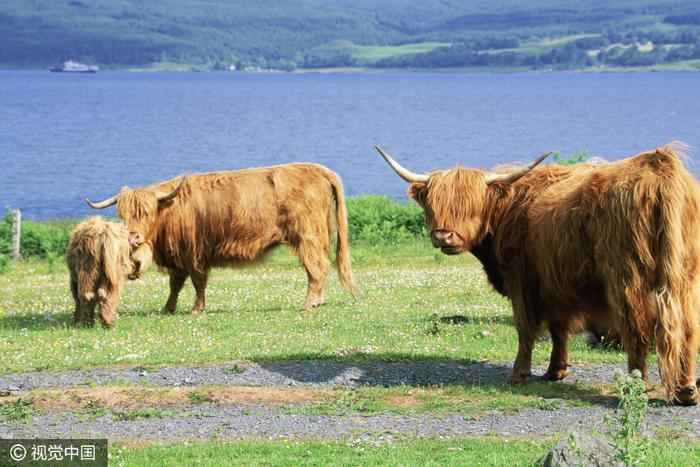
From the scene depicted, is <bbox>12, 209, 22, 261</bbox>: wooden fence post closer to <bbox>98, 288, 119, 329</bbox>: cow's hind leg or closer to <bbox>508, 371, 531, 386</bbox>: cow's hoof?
<bbox>98, 288, 119, 329</bbox>: cow's hind leg

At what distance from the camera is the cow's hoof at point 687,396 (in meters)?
10.1

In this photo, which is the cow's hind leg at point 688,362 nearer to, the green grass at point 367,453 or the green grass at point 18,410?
the green grass at point 367,453

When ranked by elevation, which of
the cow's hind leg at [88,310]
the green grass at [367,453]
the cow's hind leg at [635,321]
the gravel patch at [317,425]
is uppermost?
the cow's hind leg at [635,321]

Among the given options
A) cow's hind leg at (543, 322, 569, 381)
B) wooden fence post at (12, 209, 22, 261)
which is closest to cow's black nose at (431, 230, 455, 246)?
cow's hind leg at (543, 322, 569, 381)

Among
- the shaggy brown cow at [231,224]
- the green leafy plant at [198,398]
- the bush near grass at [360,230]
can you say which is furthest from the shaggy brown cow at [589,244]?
the bush near grass at [360,230]

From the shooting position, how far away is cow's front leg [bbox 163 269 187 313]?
59.2 feet

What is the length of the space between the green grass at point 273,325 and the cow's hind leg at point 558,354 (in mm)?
1086

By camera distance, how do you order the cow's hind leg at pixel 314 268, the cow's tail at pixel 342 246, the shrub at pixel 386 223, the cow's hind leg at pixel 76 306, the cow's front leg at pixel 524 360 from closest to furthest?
the cow's front leg at pixel 524 360
the cow's hind leg at pixel 76 306
the cow's hind leg at pixel 314 268
the cow's tail at pixel 342 246
the shrub at pixel 386 223

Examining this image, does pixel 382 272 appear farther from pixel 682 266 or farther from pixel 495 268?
pixel 682 266

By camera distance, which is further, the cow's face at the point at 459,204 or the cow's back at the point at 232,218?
the cow's back at the point at 232,218

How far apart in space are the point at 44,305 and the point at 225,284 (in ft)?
13.3

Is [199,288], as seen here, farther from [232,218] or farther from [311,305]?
[311,305]

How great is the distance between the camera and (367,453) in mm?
8922

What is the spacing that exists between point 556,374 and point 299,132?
99219 millimetres
